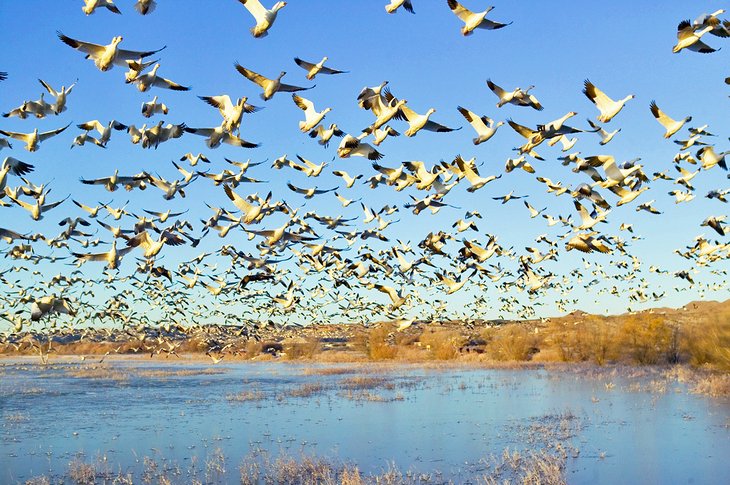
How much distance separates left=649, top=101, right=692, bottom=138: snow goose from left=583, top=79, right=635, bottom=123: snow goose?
1365 mm

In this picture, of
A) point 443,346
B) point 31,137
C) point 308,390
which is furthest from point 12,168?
point 443,346

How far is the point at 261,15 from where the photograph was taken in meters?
10.2

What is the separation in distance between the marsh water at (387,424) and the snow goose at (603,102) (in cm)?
779

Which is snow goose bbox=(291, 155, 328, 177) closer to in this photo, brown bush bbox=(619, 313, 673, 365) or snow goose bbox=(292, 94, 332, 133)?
snow goose bbox=(292, 94, 332, 133)

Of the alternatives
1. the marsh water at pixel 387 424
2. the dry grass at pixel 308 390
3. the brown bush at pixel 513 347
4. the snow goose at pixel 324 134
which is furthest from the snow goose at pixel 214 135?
the brown bush at pixel 513 347

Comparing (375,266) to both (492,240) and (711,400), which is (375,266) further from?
(711,400)

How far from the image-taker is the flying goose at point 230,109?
1216cm

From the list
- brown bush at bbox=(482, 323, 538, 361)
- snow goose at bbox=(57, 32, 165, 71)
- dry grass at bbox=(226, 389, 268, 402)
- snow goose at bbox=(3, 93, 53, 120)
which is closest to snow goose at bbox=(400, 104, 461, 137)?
snow goose at bbox=(57, 32, 165, 71)

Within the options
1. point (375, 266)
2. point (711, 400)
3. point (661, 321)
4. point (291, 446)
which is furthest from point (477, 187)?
point (661, 321)

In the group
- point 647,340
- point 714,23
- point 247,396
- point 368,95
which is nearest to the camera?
point 714,23

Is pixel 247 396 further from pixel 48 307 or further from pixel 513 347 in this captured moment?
pixel 513 347

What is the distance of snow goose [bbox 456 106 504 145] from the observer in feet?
42.1

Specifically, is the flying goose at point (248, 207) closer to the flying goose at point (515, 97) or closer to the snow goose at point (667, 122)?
the flying goose at point (515, 97)

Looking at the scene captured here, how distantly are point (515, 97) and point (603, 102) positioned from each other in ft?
4.82
